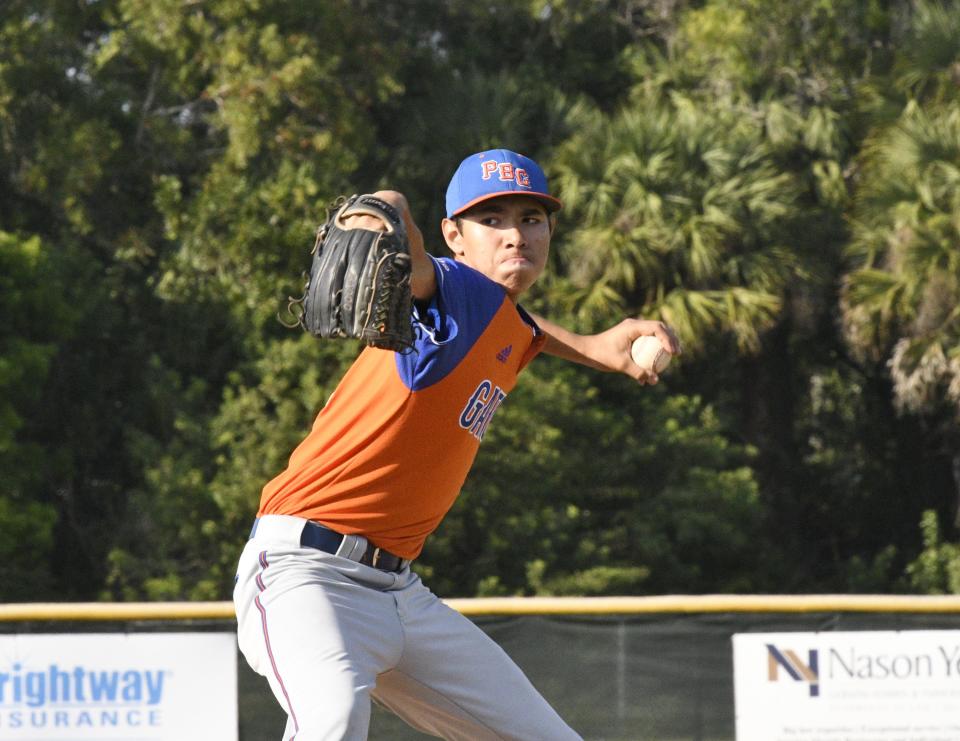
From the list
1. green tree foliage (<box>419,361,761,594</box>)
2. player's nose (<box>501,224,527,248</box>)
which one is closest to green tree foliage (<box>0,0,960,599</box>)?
green tree foliage (<box>419,361,761,594</box>)

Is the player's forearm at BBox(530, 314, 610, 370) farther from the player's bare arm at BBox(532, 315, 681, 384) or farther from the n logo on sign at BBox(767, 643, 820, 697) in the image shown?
the n logo on sign at BBox(767, 643, 820, 697)

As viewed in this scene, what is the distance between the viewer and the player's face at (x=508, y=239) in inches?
151

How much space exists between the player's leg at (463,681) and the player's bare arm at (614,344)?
81 cm

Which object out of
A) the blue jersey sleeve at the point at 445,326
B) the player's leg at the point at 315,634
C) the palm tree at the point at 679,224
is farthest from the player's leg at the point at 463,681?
the palm tree at the point at 679,224

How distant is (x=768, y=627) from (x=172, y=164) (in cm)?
1214

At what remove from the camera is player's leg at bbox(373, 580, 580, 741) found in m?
3.80

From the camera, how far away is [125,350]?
1717cm

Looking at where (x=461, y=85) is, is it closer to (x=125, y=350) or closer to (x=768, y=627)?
(x=125, y=350)

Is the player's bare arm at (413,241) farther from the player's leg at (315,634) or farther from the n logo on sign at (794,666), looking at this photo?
the n logo on sign at (794,666)

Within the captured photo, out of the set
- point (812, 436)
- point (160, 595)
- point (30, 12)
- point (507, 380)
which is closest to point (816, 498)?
point (812, 436)

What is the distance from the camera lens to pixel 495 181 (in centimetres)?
383

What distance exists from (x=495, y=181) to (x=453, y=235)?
260mm

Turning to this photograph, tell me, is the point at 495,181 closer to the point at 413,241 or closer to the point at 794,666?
the point at 413,241

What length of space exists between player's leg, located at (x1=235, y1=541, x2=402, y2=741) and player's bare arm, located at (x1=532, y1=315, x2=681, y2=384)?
0.89m
